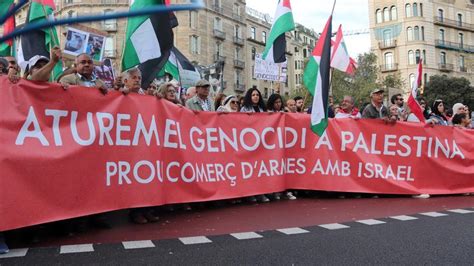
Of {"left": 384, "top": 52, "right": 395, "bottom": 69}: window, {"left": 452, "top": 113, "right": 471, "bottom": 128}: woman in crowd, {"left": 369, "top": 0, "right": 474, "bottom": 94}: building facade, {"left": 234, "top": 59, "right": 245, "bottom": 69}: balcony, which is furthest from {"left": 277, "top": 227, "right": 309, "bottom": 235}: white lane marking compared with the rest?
{"left": 384, "top": 52, "right": 395, "bottom": 69}: window

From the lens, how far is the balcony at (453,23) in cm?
7100

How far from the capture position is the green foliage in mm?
43094

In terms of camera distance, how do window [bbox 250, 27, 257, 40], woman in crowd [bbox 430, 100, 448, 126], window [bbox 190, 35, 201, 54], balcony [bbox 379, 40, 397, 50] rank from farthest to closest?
window [bbox 250, 27, 257, 40], balcony [bbox 379, 40, 397, 50], window [bbox 190, 35, 201, 54], woman in crowd [bbox 430, 100, 448, 126]

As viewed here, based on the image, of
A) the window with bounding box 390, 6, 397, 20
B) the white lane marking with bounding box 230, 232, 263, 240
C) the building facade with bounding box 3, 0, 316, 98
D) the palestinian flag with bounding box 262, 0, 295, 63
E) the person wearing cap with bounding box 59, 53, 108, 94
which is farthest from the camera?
the window with bounding box 390, 6, 397, 20

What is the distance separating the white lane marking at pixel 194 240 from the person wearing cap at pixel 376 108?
5.05 m

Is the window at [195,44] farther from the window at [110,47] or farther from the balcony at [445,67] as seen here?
the balcony at [445,67]

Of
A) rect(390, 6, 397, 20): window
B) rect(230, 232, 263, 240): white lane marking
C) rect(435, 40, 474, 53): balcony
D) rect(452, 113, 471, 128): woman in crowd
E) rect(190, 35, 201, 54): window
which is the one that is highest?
rect(390, 6, 397, 20): window

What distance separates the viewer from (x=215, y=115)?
24.0ft

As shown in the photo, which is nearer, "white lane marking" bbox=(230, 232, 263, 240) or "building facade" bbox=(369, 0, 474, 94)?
"white lane marking" bbox=(230, 232, 263, 240)

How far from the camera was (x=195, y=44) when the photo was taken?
190 ft

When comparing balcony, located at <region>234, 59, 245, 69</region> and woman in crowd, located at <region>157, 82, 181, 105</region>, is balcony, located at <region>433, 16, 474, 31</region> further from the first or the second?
woman in crowd, located at <region>157, 82, 181, 105</region>

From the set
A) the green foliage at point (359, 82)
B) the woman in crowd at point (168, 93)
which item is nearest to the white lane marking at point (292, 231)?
the woman in crowd at point (168, 93)

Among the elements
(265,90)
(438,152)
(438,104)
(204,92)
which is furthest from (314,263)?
(265,90)

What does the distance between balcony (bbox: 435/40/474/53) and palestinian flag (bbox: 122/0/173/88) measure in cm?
7163
